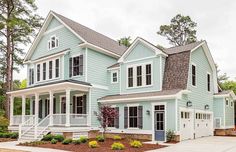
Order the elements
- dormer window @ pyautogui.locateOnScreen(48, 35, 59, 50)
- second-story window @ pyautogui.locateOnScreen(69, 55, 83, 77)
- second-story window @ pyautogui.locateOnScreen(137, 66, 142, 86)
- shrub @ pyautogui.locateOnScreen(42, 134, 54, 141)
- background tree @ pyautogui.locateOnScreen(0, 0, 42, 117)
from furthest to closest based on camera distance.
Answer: background tree @ pyautogui.locateOnScreen(0, 0, 42, 117) → dormer window @ pyautogui.locateOnScreen(48, 35, 59, 50) → second-story window @ pyautogui.locateOnScreen(69, 55, 83, 77) → second-story window @ pyautogui.locateOnScreen(137, 66, 142, 86) → shrub @ pyautogui.locateOnScreen(42, 134, 54, 141)

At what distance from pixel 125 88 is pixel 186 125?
595 cm

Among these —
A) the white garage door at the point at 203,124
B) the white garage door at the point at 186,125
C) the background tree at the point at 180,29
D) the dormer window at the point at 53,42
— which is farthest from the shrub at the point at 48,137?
the background tree at the point at 180,29

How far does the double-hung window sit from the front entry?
5.78ft

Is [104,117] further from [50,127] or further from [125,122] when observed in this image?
[50,127]

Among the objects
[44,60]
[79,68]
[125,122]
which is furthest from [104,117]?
[44,60]

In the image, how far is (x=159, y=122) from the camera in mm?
20469

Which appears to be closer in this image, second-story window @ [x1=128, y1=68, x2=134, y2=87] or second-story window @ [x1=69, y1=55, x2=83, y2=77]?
second-story window @ [x1=128, y1=68, x2=134, y2=87]

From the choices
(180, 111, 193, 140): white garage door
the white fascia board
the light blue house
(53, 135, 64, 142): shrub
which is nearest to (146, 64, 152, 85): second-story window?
the light blue house

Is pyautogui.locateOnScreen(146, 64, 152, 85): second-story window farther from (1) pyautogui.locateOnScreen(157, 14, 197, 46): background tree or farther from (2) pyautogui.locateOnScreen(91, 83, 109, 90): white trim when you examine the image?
(1) pyautogui.locateOnScreen(157, 14, 197, 46): background tree

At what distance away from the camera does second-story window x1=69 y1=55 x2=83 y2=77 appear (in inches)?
969

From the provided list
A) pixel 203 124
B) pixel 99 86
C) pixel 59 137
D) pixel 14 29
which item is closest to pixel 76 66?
pixel 99 86

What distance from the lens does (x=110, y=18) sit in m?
32.3

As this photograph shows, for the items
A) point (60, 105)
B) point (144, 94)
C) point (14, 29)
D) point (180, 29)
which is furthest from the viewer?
point (180, 29)

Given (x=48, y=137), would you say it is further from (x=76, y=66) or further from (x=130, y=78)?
(x=130, y=78)
